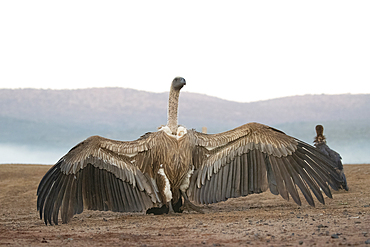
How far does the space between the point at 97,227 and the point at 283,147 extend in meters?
3.81

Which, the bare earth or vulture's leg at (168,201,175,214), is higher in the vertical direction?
vulture's leg at (168,201,175,214)

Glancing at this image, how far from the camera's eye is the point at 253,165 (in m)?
8.05

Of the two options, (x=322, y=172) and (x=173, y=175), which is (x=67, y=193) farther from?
(x=322, y=172)

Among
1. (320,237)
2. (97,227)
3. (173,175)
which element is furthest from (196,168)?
(320,237)

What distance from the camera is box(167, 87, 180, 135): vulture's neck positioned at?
8.76 meters

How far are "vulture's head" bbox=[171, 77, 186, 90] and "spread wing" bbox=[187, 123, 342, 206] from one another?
118 centimetres

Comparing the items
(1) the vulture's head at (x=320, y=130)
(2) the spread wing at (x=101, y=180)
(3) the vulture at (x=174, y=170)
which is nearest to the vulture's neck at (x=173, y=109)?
(3) the vulture at (x=174, y=170)

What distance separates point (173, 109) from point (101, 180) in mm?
2188

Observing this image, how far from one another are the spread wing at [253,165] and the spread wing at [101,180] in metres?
Result: 1.03

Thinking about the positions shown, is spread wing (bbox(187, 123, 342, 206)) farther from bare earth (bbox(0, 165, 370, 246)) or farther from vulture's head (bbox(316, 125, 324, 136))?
vulture's head (bbox(316, 125, 324, 136))

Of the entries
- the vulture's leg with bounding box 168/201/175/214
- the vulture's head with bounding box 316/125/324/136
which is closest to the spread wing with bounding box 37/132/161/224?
the vulture's leg with bounding box 168/201/175/214

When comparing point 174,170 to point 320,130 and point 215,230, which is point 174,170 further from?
point 320,130

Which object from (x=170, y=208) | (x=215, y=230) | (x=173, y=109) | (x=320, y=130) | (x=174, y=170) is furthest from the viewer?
(x=320, y=130)

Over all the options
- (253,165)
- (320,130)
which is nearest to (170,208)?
(253,165)
